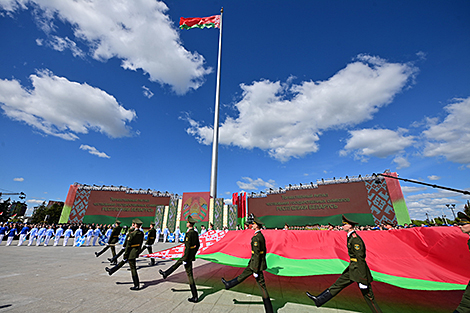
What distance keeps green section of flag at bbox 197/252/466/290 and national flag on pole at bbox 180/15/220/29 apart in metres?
27.7

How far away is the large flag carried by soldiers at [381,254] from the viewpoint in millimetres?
4207

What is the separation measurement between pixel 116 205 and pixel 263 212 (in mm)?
24320

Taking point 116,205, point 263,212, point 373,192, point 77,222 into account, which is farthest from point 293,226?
point 77,222

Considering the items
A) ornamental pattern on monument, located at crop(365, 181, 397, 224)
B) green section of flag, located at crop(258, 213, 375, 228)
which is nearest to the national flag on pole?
green section of flag, located at crop(258, 213, 375, 228)

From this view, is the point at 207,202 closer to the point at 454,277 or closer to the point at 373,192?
the point at 373,192

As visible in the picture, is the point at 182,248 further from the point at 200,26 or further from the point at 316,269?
the point at 200,26

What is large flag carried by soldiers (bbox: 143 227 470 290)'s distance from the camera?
4.21 m

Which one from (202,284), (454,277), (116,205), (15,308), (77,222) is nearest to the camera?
(15,308)

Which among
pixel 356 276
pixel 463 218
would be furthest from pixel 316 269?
pixel 463 218

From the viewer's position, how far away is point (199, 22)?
25.5 metres

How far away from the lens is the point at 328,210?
28.3m

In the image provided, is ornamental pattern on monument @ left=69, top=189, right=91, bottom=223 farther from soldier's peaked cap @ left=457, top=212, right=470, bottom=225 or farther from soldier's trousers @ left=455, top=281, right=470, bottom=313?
soldier's peaked cap @ left=457, top=212, right=470, bottom=225

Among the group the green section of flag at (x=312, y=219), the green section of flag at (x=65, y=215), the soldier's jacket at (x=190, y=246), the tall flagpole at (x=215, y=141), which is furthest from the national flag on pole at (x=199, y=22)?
the green section of flag at (x=65, y=215)

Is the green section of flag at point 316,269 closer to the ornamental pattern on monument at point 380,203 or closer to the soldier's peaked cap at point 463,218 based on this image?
the soldier's peaked cap at point 463,218
